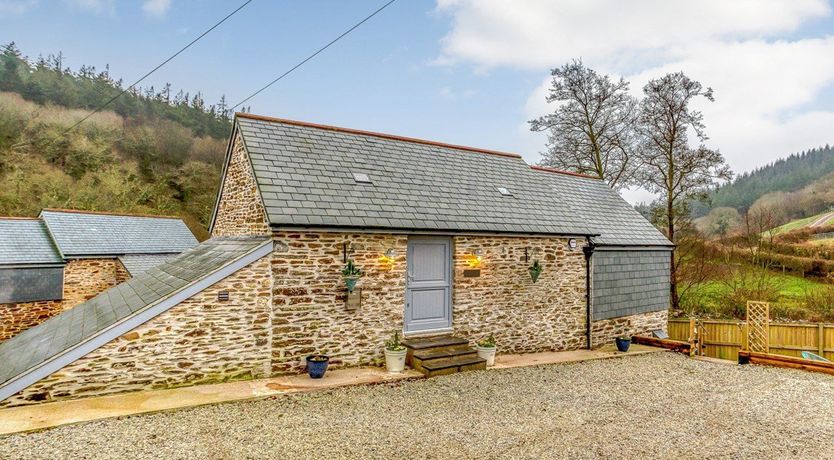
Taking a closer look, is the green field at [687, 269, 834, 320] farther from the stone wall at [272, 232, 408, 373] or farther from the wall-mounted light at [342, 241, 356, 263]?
the wall-mounted light at [342, 241, 356, 263]

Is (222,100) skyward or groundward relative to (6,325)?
skyward

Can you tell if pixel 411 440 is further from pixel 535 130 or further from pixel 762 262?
pixel 762 262

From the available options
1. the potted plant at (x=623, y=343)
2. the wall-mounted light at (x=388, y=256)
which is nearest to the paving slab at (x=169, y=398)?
the wall-mounted light at (x=388, y=256)

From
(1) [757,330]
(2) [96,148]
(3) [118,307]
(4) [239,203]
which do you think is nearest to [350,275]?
(4) [239,203]

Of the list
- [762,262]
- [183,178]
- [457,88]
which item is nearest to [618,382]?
[762,262]

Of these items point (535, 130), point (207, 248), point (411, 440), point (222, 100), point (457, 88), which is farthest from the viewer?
point (222, 100)

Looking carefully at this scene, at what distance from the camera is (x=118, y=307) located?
7125 mm

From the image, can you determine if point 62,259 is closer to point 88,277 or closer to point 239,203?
point 88,277

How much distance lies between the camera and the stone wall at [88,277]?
15.4 meters

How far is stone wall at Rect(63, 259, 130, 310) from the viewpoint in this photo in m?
15.4

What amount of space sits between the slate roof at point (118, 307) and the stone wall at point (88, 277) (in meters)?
7.99

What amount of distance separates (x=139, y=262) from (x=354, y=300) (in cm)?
1306

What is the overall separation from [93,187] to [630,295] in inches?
→ 1322

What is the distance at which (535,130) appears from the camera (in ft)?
67.6
